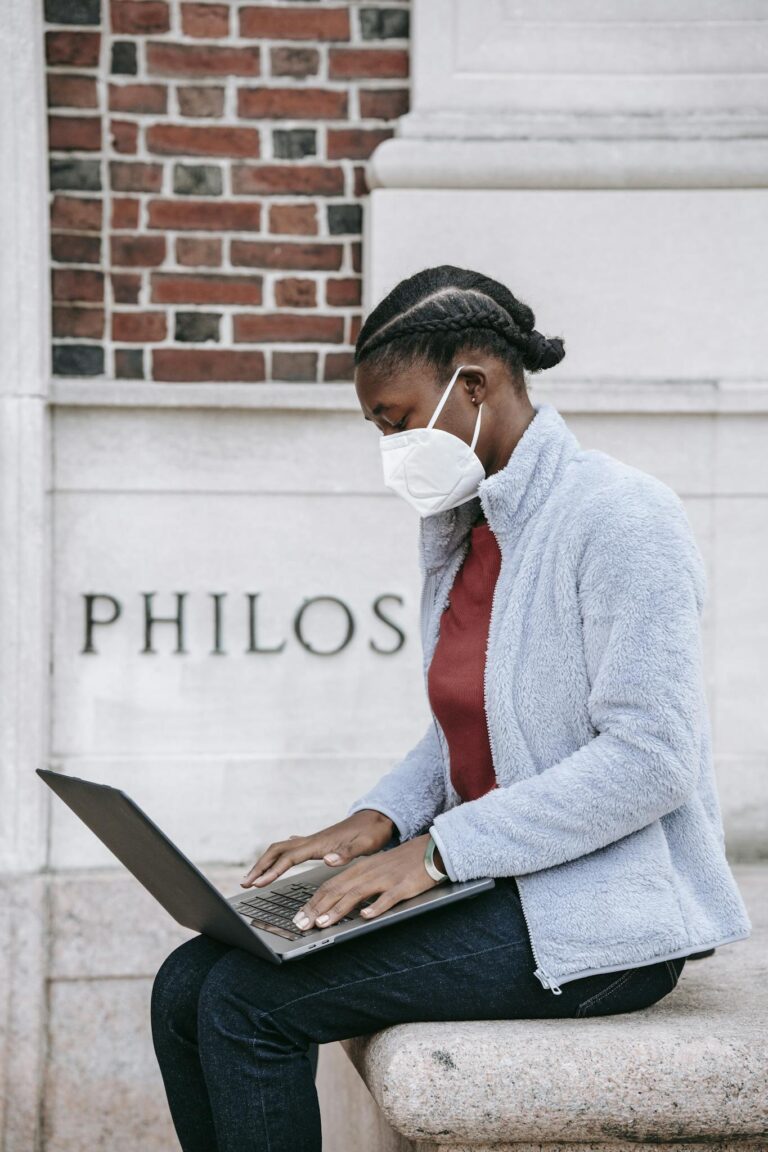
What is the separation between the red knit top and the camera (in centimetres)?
205

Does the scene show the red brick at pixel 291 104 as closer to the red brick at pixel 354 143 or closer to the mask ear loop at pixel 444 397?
the red brick at pixel 354 143

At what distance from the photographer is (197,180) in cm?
346

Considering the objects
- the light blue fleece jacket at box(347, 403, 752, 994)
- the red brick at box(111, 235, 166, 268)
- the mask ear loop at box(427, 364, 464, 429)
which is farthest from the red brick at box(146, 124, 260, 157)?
the light blue fleece jacket at box(347, 403, 752, 994)

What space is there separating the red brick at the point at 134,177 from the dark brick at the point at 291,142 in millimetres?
321

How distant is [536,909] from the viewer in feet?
6.18

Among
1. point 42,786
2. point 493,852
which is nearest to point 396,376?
point 493,852

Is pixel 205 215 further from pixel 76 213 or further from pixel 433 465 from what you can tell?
pixel 433 465

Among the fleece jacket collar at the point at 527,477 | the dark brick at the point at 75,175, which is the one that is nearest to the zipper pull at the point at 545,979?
the fleece jacket collar at the point at 527,477

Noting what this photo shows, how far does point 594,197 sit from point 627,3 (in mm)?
528

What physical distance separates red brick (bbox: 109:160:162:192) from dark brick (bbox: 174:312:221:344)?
0.35 meters

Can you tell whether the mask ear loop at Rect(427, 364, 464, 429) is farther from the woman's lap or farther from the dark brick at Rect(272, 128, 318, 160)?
the dark brick at Rect(272, 128, 318, 160)

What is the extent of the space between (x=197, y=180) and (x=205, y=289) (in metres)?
0.29

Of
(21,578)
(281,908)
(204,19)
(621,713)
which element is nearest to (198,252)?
(204,19)

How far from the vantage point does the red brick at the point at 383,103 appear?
3475 mm
